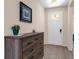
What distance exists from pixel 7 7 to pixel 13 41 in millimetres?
743

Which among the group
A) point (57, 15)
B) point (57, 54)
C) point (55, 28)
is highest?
point (57, 15)

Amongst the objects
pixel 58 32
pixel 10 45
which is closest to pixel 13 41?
pixel 10 45

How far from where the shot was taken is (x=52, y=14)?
22.5 ft

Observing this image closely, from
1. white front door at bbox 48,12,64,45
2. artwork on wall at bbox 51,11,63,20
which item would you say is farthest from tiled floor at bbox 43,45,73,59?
artwork on wall at bbox 51,11,63,20

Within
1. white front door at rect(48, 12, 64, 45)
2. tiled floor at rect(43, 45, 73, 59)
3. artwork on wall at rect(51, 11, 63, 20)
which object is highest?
artwork on wall at rect(51, 11, 63, 20)

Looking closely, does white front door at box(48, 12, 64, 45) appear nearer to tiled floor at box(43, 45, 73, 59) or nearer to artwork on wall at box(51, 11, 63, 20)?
artwork on wall at box(51, 11, 63, 20)

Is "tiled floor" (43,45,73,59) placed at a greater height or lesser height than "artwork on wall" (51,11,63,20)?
lesser

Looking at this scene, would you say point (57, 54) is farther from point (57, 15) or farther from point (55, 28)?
point (57, 15)

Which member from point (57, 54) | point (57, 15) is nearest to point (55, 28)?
point (57, 15)

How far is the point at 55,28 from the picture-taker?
670 centimetres

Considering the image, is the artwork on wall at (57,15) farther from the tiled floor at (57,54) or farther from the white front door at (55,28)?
the tiled floor at (57,54)

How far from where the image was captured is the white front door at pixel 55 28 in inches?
257

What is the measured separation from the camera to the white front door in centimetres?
653
